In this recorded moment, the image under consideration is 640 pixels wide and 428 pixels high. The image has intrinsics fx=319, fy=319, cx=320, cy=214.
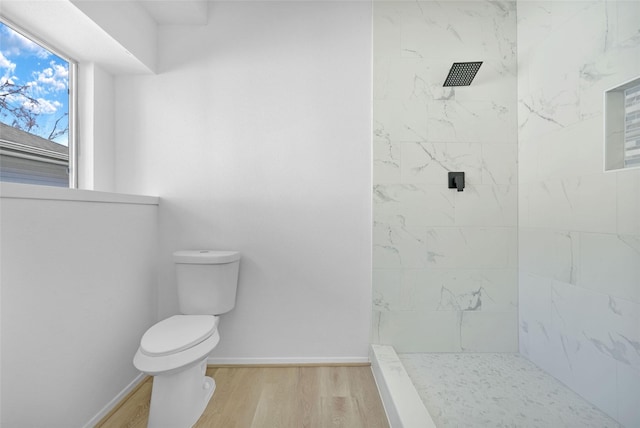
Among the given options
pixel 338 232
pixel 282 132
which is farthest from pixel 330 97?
pixel 338 232

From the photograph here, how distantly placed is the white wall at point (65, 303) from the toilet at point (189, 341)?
26 centimetres

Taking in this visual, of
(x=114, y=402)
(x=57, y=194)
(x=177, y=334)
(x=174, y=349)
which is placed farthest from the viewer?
(x=114, y=402)

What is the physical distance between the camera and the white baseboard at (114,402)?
60.0 inches

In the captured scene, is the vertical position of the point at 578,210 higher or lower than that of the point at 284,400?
higher

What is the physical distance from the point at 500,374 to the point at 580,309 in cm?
57

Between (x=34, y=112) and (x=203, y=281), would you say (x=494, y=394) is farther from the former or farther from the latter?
(x=34, y=112)

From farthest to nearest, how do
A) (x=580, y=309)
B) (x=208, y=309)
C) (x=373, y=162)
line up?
(x=373, y=162) < (x=208, y=309) < (x=580, y=309)

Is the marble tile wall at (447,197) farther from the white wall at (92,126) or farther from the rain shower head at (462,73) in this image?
the white wall at (92,126)

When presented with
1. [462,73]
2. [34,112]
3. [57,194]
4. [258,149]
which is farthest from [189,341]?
[462,73]

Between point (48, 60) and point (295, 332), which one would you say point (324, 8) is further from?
point (295, 332)

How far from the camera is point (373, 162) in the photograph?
83.3 inches

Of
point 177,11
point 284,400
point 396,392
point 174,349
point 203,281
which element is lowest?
point 284,400

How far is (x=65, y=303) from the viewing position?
1357 mm

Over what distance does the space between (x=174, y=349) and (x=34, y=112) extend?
1.42m
